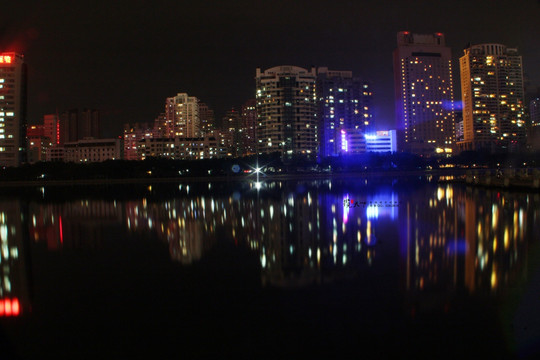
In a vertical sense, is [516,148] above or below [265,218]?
above

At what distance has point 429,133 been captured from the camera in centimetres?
14288

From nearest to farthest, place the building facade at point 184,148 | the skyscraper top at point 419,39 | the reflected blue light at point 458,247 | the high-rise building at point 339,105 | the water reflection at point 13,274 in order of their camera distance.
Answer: the water reflection at point 13,274, the reflected blue light at point 458,247, the building facade at point 184,148, the high-rise building at point 339,105, the skyscraper top at point 419,39

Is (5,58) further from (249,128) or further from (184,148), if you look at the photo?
(249,128)

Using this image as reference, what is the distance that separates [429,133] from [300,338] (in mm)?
147907

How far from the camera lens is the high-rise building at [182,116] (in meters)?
150

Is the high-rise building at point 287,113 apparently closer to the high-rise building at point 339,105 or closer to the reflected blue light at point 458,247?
the high-rise building at point 339,105

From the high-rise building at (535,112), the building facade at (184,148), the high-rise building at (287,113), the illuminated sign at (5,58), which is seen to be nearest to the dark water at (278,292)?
the high-rise building at (287,113)

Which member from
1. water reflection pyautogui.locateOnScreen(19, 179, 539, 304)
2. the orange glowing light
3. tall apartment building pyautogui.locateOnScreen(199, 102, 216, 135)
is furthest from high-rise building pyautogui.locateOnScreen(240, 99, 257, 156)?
the orange glowing light

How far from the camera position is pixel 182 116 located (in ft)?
496

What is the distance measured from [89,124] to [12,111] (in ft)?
279

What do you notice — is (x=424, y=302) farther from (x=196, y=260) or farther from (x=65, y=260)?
(x=65, y=260)

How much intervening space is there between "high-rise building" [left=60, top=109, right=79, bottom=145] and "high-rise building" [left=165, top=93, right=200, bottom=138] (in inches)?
1847

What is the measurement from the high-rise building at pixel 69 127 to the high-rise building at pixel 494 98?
141m

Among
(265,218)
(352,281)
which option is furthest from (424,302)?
(265,218)
